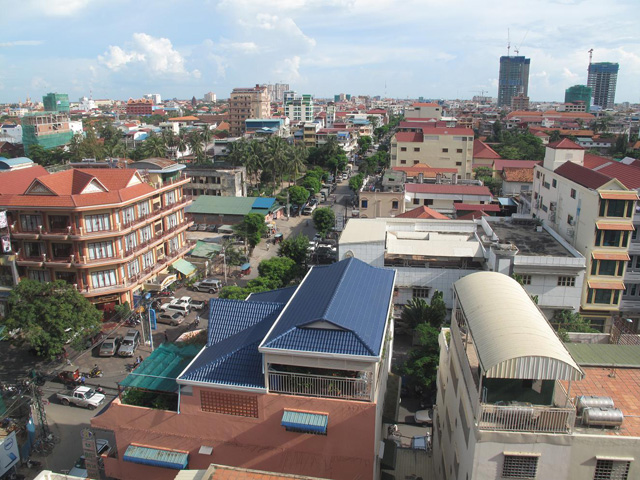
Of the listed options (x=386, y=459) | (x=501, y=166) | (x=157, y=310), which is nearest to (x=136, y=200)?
(x=157, y=310)

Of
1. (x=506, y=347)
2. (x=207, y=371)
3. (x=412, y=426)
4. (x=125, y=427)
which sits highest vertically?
(x=506, y=347)

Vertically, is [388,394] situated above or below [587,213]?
below

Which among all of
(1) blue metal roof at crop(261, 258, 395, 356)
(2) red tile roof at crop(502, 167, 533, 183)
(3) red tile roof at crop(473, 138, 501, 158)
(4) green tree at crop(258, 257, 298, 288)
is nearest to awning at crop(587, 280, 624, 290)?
(1) blue metal roof at crop(261, 258, 395, 356)

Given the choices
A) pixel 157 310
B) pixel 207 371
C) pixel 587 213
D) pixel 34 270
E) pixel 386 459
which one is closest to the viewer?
pixel 207 371

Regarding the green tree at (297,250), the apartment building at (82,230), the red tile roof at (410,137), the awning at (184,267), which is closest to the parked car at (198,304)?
the awning at (184,267)

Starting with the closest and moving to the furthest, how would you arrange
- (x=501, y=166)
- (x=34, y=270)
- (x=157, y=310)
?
(x=34, y=270) → (x=157, y=310) → (x=501, y=166)

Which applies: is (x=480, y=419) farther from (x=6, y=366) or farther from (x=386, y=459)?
(x=6, y=366)

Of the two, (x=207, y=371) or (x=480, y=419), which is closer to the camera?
(x=480, y=419)
